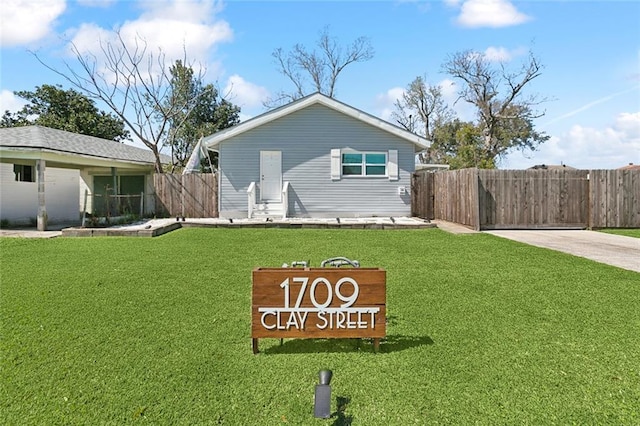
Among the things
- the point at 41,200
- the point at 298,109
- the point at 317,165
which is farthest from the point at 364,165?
the point at 41,200

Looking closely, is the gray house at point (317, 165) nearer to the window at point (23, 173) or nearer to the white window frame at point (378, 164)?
the white window frame at point (378, 164)

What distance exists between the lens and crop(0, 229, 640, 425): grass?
2422 mm

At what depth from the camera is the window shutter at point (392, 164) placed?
589 inches

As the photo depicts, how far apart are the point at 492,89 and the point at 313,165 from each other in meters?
22.3

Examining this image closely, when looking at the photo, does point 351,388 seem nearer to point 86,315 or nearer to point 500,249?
point 86,315

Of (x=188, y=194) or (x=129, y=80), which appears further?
(x=129, y=80)

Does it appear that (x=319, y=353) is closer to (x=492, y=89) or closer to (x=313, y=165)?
(x=313, y=165)

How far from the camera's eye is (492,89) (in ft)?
103

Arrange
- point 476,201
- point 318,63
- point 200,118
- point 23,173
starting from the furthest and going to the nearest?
point 318,63 < point 200,118 < point 23,173 < point 476,201

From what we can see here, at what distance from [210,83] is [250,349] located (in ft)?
96.7

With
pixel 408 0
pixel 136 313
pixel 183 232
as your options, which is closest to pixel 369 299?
pixel 136 313

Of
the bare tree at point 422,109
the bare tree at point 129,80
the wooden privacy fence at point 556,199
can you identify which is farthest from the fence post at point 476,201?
the bare tree at point 422,109

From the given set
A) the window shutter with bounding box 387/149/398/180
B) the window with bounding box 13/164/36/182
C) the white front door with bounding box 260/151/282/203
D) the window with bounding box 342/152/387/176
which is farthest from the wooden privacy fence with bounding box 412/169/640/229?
the window with bounding box 13/164/36/182

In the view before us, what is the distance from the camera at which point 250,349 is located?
3285mm
